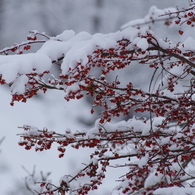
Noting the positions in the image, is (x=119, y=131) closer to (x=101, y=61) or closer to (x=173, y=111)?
(x=173, y=111)

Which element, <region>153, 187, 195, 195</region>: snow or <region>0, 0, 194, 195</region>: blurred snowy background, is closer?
<region>153, 187, 195, 195</region>: snow

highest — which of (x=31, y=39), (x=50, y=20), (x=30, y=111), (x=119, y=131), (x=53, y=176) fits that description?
(x=50, y=20)

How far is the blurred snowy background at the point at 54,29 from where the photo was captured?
10969 millimetres

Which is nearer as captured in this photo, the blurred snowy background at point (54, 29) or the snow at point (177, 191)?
the snow at point (177, 191)

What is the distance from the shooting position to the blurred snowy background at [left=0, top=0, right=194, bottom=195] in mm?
10969

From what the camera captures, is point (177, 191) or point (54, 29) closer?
point (177, 191)

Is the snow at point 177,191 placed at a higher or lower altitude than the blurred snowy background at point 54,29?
lower

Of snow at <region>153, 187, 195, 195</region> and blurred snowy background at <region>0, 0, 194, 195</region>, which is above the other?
blurred snowy background at <region>0, 0, 194, 195</region>

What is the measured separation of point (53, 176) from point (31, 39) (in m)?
8.81

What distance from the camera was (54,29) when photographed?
11.6 m

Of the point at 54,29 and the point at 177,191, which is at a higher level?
the point at 54,29

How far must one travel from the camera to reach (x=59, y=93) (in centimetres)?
1344

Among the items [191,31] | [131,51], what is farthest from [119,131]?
[191,31]

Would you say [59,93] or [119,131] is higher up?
[59,93]
